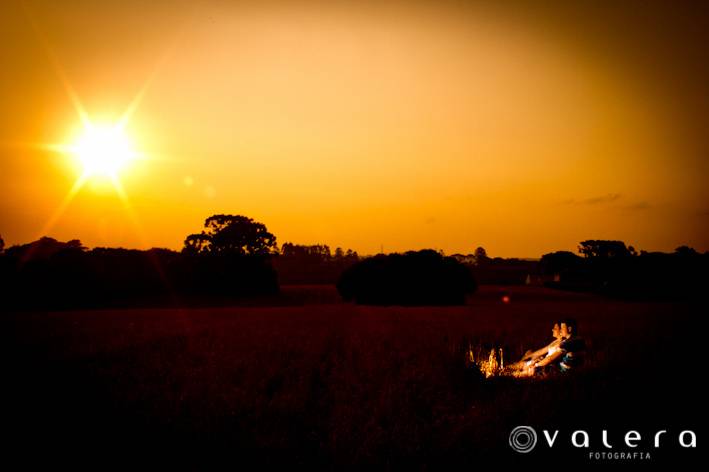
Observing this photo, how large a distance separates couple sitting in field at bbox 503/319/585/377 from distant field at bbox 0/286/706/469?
0.35 m

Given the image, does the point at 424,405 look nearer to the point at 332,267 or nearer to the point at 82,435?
the point at 82,435

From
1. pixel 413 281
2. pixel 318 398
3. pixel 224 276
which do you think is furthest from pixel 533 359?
pixel 224 276

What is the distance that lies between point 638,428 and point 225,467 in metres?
5.66

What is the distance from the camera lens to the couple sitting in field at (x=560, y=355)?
339 inches

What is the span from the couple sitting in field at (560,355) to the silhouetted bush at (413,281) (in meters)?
24.0

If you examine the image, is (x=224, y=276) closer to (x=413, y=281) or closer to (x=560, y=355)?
(x=413, y=281)

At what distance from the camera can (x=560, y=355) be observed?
8.74m

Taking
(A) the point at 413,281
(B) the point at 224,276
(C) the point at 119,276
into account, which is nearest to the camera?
(A) the point at 413,281

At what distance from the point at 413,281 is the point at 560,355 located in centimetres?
2463

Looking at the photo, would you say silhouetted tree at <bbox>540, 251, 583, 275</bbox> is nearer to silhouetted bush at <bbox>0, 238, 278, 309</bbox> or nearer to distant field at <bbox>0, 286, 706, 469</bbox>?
silhouetted bush at <bbox>0, 238, 278, 309</bbox>

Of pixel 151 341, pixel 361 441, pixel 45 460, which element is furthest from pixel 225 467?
pixel 151 341

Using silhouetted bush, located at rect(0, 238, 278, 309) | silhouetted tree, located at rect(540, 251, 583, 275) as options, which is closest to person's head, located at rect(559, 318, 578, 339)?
silhouetted bush, located at rect(0, 238, 278, 309)

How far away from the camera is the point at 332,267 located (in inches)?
2662

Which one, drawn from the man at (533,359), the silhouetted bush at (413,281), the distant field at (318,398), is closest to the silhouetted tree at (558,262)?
the silhouetted bush at (413,281)
